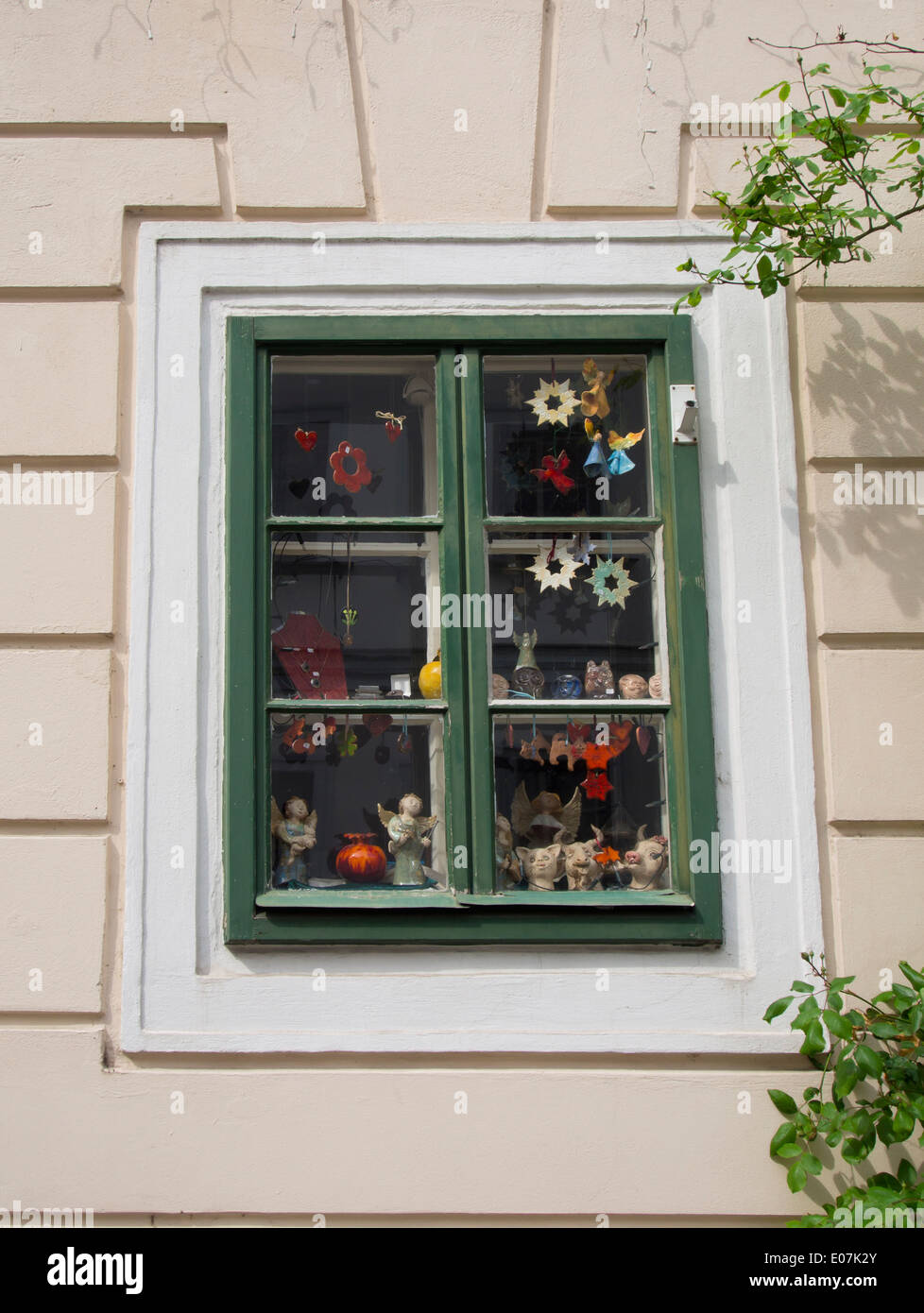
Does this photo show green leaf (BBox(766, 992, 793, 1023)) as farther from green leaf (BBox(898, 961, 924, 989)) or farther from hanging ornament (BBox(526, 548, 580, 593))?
hanging ornament (BBox(526, 548, 580, 593))

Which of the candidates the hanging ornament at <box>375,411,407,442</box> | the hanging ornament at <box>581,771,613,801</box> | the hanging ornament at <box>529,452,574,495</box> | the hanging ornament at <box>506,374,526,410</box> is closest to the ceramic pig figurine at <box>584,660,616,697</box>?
the hanging ornament at <box>581,771,613,801</box>

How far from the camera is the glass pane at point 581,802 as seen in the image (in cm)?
361

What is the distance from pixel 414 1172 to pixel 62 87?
3.28 m

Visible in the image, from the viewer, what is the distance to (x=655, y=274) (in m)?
3.80

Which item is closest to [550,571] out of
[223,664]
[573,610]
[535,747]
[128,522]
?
[573,610]

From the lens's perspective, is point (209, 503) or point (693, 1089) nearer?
point (693, 1089)

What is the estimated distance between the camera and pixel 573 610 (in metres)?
3.84

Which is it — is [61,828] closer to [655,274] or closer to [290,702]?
[290,702]

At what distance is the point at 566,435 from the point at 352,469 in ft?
2.16

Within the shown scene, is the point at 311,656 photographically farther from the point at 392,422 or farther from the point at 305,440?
the point at 392,422

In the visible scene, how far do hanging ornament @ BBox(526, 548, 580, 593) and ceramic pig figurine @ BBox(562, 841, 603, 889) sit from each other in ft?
2.54

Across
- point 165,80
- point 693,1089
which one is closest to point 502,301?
point 165,80

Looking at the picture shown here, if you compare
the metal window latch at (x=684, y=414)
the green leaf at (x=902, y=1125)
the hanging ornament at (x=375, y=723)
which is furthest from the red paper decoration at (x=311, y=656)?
the green leaf at (x=902, y=1125)

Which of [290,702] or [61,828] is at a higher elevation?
[290,702]
